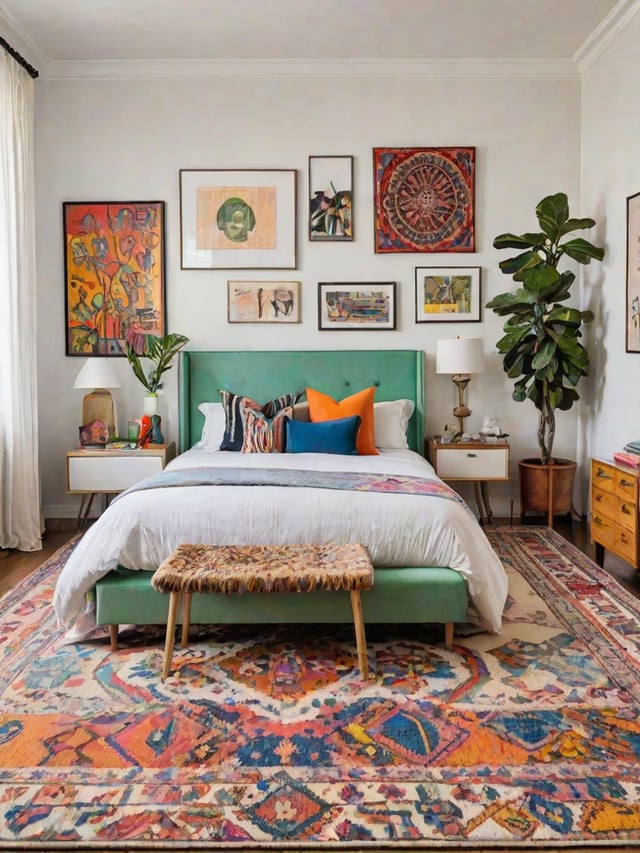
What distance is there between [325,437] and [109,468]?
1434 mm

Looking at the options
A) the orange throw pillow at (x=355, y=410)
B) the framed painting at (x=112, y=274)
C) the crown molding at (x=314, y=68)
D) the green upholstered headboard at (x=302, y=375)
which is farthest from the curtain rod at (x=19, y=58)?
the orange throw pillow at (x=355, y=410)

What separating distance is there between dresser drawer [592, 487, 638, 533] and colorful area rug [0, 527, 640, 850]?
48cm

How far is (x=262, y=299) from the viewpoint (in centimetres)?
495

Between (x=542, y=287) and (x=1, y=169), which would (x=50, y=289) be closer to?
(x=1, y=169)

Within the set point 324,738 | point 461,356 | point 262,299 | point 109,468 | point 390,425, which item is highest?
point 262,299

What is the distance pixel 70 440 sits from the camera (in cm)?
500

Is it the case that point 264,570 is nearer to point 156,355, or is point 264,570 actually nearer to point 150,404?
point 150,404

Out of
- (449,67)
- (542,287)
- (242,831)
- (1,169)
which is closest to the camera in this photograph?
(242,831)

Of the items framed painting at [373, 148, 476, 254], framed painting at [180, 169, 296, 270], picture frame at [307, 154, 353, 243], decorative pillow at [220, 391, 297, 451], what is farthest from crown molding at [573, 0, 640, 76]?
decorative pillow at [220, 391, 297, 451]

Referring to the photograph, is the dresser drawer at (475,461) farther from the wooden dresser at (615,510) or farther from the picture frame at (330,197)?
the picture frame at (330,197)

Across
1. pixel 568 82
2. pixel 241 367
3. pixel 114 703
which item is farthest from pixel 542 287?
pixel 114 703

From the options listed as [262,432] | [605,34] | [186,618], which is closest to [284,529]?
[186,618]

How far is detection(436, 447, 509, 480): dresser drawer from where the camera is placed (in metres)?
4.63

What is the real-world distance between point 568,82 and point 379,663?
4.18m
